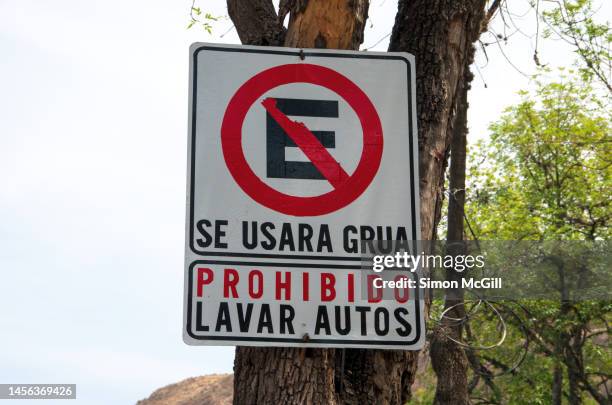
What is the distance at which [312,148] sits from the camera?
9.75 feet

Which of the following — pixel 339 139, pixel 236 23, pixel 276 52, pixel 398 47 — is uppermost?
pixel 236 23

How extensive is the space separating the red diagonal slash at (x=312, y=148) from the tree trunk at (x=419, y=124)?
1.37 feet

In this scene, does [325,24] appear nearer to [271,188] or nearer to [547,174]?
[271,188]

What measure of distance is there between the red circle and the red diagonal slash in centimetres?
4

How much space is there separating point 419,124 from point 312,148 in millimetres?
783

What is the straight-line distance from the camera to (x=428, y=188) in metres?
3.50

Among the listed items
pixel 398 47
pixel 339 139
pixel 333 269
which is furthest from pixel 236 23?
pixel 333 269

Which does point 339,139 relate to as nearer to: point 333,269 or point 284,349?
point 333,269

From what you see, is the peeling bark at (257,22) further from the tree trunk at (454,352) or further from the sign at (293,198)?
the tree trunk at (454,352)

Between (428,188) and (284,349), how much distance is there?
1.04 meters

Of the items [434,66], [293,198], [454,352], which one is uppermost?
[434,66]

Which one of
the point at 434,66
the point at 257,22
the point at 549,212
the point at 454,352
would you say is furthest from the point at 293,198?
the point at 549,212

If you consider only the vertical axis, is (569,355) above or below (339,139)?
below

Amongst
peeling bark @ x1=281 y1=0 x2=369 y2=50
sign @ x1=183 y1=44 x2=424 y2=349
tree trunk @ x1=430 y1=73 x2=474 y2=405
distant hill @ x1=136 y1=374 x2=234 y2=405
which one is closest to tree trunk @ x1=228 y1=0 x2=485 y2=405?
peeling bark @ x1=281 y1=0 x2=369 y2=50
